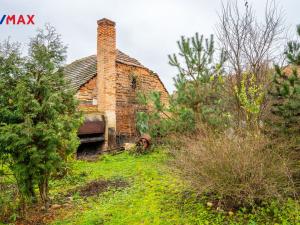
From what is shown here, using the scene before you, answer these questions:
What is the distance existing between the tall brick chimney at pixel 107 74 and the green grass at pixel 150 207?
525 centimetres

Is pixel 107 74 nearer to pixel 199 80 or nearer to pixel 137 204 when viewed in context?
pixel 199 80

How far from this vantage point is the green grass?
172 inches

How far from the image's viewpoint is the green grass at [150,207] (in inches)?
172

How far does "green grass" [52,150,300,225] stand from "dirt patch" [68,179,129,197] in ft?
0.73

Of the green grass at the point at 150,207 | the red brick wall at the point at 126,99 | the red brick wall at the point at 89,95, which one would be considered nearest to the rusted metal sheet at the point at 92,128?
the red brick wall at the point at 89,95

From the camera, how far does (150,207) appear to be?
5164 mm

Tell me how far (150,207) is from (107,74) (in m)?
8.80

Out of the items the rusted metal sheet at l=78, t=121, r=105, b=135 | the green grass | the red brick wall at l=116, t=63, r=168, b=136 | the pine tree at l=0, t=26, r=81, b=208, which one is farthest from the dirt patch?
the red brick wall at l=116, t=63, r=168, b=136

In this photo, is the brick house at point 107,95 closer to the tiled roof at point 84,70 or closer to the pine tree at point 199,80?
the tiled roof at point 84,70

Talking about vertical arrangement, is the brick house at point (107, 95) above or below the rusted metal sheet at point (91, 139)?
above

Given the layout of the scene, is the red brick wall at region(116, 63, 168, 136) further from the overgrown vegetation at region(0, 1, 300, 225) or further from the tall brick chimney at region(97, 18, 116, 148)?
the overgrown vegetation at region(0, 1, 300, 225)

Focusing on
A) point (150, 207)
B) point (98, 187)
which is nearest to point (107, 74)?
point (98, 187)

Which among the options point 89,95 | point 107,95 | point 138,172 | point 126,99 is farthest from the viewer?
point 126,99

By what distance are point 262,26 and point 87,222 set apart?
323 inches
